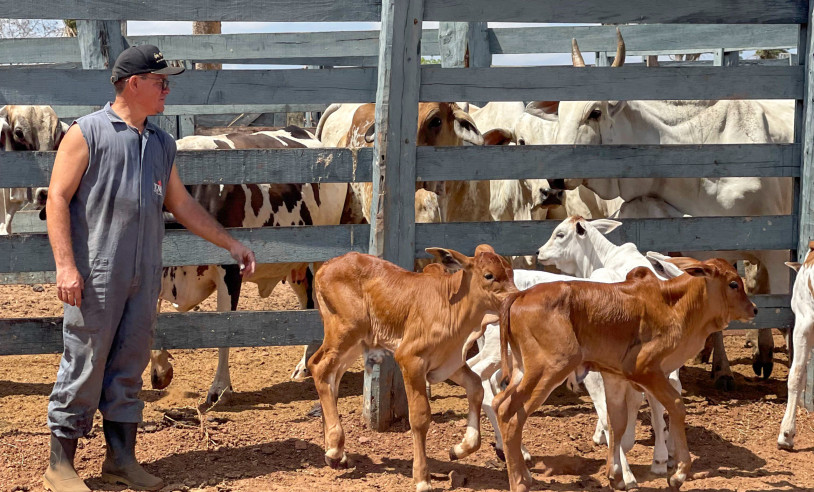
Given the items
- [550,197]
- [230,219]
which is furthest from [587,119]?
[230,219]

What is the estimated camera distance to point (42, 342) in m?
6.12

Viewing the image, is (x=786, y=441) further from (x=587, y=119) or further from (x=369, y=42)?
(x=369, y=42)

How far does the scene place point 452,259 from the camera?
5.48 meters

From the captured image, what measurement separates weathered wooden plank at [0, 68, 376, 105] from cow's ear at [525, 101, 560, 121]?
323 cm

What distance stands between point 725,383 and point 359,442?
10.7 ft

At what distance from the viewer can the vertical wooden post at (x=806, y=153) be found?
702 cm

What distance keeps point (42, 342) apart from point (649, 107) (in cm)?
529

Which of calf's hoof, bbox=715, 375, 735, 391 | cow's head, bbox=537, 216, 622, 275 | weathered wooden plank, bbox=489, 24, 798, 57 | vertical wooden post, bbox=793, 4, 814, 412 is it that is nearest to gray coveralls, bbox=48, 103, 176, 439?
cow's head, bbox=537, 216, 622, 275

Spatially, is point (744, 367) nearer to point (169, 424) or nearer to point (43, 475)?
point (169, 424)

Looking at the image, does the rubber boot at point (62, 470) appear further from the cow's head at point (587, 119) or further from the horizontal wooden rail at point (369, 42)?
the horizontal wooden rail at point (369, 42)

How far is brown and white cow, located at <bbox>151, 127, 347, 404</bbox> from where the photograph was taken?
762 centimetres

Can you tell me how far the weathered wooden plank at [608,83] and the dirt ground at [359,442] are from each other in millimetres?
2244

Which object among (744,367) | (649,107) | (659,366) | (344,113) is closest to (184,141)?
(344,113)

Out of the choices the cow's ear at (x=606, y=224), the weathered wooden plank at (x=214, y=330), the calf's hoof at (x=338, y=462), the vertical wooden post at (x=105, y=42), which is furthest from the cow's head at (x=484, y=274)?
the vertical wooden post at (x=105, y=42)
